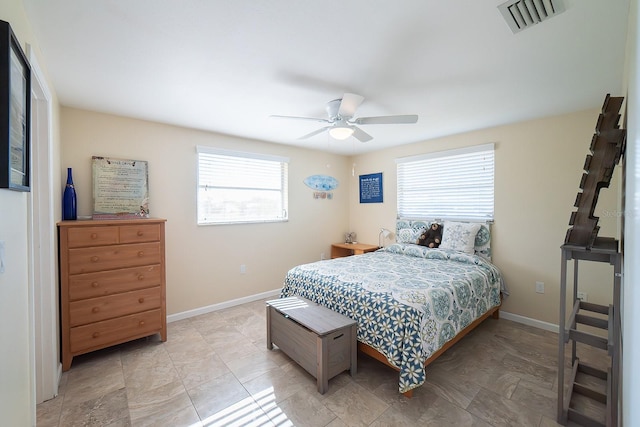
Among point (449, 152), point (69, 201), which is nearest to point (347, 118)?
point (449, 152)

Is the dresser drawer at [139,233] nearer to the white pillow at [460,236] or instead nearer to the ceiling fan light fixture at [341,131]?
the ceiling fan light fixture at [341,131]

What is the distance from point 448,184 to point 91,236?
4070mm

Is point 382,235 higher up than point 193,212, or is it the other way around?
point 193,212

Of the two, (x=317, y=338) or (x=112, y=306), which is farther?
(x=112, y=306)

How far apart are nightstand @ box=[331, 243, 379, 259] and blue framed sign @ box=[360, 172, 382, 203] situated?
80 centimetres

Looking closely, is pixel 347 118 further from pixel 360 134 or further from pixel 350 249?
pixel 350 249

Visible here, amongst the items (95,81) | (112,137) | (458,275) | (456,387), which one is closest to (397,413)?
(456,387)

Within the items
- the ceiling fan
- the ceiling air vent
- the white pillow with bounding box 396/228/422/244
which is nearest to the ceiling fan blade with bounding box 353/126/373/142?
the ceiling fan

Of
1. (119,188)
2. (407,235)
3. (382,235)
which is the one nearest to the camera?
(119,188)

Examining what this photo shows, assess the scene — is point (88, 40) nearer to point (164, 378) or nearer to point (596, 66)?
point (164, 378)

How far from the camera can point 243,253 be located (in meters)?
3.82

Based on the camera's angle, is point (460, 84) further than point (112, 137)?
No

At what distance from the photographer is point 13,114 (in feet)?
3.43

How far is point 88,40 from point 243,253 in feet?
8.97
